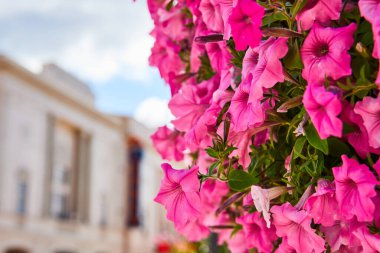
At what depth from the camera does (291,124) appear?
1.06 meters

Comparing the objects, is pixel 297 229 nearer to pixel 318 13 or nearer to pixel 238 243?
pixel 318 13

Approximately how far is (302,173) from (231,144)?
0.15m

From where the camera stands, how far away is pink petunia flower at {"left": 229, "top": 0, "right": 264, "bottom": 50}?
0.93 meters

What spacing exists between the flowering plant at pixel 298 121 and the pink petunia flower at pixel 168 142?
286 millimetres

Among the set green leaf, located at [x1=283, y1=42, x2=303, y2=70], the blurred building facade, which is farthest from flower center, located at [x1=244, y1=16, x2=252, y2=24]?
the blurred building facade

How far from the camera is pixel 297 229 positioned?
3.36 ft

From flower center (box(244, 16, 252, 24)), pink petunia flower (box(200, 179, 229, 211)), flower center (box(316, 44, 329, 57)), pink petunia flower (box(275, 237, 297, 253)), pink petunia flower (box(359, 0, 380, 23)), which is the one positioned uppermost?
flower center (box(244, 16, 252, 24))

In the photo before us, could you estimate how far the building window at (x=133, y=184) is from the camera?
88.3ft

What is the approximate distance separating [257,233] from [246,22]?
566mm

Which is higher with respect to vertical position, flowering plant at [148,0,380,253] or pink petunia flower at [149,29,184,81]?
pink petunia flower at [149,29,184,81]

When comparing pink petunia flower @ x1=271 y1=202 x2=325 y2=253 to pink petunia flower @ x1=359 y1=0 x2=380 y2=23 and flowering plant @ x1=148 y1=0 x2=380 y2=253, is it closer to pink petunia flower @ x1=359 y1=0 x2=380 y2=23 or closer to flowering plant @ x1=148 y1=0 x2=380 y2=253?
flowering plant @ x1=148 y1=0 x2=380 y2=253

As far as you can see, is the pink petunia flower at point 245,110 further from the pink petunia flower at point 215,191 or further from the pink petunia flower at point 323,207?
the pink petunia flower at point 215,191

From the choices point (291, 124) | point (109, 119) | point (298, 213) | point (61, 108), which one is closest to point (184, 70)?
point (291, 124)

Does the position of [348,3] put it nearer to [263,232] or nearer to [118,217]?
[263,232]
